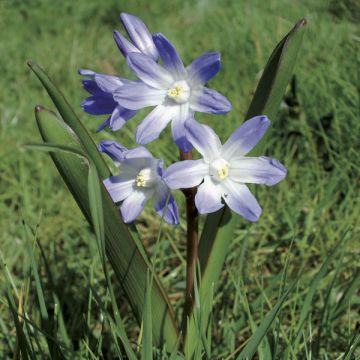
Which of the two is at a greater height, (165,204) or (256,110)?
(256,110)

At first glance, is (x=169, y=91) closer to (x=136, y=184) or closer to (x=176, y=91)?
(x=176, y=91)

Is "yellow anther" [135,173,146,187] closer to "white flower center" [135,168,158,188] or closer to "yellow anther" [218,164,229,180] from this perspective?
"white flower center" [135,168,158,188]

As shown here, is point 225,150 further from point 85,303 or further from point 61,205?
point 61,205

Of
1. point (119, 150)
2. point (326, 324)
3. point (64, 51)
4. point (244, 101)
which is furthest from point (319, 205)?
point (64, 51)

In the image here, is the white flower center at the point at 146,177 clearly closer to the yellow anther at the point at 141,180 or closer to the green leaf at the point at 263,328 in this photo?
the yellow anther at the point at 141,180

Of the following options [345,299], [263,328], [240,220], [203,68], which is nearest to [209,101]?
[203,68]

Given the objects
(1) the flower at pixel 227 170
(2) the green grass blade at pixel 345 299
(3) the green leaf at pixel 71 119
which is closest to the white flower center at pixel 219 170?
(1) the flower at pixel 227 170
